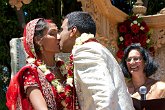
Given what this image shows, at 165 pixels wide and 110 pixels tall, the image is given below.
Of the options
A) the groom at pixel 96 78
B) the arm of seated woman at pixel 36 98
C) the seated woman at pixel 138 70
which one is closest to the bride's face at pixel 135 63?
the seated woman at pixel 138 70

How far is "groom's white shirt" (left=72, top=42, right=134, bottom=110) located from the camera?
8.11 ft

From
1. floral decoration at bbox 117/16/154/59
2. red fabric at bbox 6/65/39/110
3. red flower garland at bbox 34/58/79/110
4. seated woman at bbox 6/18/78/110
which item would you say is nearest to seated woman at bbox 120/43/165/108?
seated woman at bbox 6/18/78/110

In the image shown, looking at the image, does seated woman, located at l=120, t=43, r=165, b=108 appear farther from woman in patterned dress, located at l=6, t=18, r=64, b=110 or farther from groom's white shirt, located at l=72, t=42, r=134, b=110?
groom's white shirt, located at l=72, t=42, r=134, b=110

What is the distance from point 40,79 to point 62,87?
154 millimetres

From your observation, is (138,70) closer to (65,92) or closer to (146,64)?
(146,64)

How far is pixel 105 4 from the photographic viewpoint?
5.26 m

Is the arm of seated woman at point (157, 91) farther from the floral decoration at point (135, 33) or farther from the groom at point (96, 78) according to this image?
the floral decoration at point (135, 33)

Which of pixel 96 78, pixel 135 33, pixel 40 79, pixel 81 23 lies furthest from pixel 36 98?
pixel 135 33

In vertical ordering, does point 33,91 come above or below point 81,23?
below

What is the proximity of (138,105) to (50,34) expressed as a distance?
1.10 m

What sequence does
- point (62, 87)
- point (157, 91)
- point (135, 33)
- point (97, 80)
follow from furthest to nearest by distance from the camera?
point (135, 33)
point (157, 91)
point (62, 87)
point (97, 80)

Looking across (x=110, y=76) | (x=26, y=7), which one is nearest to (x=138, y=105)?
(x=110, y=76)

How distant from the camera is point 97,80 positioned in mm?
2496

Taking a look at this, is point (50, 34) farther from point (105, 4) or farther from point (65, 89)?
point (105, 4)
